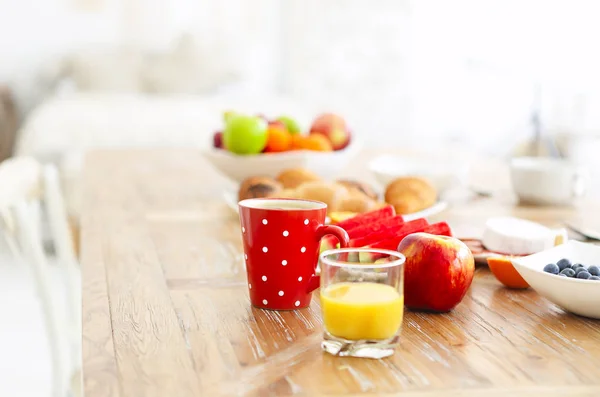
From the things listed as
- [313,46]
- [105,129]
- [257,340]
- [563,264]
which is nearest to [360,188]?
[563,264]

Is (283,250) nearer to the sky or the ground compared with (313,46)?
nearer to the ground

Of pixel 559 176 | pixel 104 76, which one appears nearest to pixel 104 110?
pixel 104 76

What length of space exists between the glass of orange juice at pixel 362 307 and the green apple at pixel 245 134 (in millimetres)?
829

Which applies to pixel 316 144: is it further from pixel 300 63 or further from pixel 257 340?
pixel 300 63

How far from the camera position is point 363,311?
0.64 meters

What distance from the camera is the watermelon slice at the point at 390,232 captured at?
0.89m

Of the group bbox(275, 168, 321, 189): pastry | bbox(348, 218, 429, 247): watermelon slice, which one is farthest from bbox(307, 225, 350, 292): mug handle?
bbox(275, 168, 321, 189): pastry

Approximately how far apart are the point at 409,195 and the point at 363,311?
2.14 ft

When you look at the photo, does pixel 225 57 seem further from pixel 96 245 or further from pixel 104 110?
pixel 96 245

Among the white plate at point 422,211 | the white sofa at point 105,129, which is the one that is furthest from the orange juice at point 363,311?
the white sofa at point 105,129

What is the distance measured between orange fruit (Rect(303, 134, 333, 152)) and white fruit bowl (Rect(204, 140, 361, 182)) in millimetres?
20

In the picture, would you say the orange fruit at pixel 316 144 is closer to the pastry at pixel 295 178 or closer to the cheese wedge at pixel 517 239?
the pastry at pixel 295 178

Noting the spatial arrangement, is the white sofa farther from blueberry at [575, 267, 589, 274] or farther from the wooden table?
blueberry at [575, 267, 589, 274]

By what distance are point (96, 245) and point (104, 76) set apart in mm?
3647
